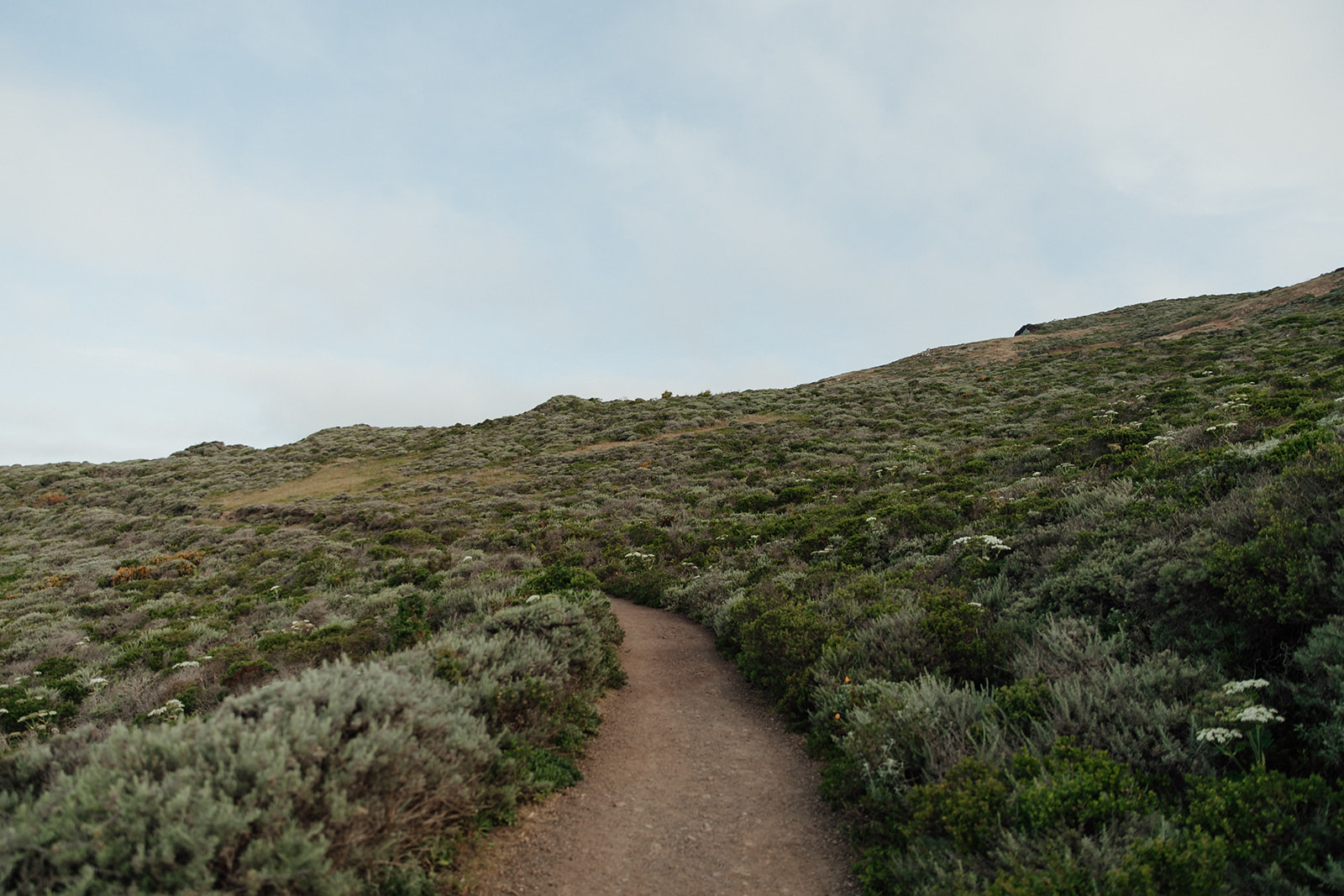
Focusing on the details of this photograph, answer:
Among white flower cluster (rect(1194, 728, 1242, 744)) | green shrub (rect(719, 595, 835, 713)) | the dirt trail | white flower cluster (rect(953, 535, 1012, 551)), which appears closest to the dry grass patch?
green shrub (rect(719, 595, 835, 713))

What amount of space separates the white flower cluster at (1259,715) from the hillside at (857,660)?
2 centimetres

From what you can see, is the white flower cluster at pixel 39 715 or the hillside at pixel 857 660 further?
the white flower cluster at pixel 39 715

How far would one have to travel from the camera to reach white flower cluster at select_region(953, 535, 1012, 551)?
910cm

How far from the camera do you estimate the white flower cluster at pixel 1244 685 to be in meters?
4.50

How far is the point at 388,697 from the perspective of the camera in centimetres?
474

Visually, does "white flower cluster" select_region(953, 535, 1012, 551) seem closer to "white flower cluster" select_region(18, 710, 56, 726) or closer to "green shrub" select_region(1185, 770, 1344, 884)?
"green shrub" select_region(1185, 770, 1344, 884)

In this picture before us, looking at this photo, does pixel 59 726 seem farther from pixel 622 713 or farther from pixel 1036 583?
pixel 1036 583

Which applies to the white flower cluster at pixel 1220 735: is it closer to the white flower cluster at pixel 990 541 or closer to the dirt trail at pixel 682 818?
the dirt trail at pixel 682 818

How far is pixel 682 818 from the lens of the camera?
18.7ft

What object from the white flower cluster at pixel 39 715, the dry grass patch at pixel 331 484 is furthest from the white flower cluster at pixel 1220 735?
the dry grass patch at pixel 331 484

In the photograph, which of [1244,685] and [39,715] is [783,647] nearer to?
[1244,685]

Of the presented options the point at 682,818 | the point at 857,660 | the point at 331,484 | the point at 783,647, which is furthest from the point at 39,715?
the point at 331,484

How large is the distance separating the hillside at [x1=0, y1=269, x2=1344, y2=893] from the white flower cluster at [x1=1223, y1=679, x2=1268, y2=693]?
2cm

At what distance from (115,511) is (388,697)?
3730cm
